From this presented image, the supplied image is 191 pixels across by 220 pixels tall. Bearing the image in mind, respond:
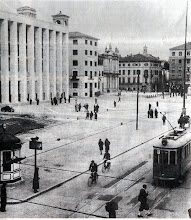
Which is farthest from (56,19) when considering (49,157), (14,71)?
(49,157)

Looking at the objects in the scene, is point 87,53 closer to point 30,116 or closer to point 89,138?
point 30,116

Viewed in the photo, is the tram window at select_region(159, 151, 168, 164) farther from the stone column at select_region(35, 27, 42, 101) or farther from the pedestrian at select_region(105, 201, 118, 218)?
the stone column at select_region(35, 27, 42, 101)

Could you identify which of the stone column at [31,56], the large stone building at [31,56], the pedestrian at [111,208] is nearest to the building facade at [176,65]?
the large stone building at [31,56]

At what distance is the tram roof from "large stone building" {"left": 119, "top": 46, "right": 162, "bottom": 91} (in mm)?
95427

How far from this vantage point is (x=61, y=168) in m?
19.5

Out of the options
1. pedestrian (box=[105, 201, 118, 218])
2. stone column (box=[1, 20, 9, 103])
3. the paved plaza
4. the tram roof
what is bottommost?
the paved plaza

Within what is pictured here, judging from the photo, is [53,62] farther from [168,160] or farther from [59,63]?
[168,160]

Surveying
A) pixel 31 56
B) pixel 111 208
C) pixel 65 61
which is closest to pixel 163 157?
pixel 111 208

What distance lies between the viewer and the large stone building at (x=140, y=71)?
115375 millimetres

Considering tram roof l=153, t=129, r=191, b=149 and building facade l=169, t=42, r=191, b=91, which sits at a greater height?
building facade l=169, t=42, r=191, b=91

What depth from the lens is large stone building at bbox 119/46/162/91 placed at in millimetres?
115375

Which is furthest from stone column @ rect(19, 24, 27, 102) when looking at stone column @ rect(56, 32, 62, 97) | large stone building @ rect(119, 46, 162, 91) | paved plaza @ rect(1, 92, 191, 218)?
large stone building @ rect(119, 46, 162, 91)

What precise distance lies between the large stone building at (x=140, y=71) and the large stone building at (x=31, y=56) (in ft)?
162

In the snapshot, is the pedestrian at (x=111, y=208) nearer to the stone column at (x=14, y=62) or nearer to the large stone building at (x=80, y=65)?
the stone column at (x=14, y=62)
